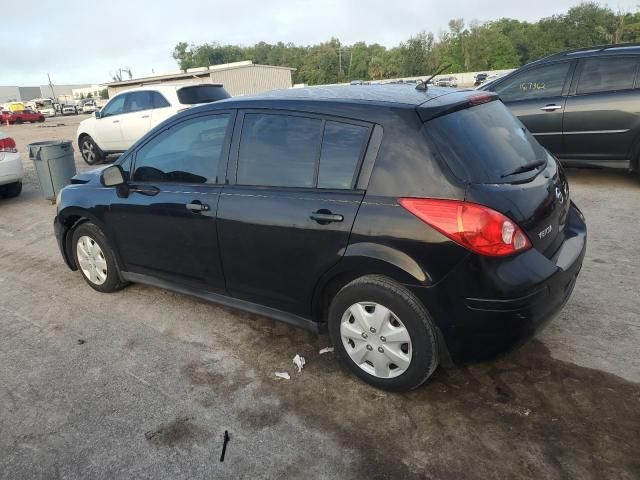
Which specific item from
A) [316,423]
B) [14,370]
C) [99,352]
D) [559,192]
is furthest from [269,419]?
[559,192]

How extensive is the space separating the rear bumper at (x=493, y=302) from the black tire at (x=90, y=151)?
1163 centimetres

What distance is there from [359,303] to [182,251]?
151 cm

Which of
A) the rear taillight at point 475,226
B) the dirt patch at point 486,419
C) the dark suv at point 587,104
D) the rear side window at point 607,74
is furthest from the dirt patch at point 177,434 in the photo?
the rear side window at point 607,74

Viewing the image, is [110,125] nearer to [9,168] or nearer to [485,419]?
[9,168]

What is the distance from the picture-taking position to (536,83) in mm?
7344

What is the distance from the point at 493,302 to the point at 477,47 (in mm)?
80137

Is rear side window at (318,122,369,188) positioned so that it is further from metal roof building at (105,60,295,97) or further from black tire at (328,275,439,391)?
metal roof building at (105,60,295,97)

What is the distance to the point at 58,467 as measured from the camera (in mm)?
2479

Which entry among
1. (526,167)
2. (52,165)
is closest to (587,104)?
(526,167)

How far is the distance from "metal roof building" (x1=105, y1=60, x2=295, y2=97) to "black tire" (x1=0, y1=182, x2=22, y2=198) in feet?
83.4

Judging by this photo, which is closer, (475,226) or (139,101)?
(475,226)

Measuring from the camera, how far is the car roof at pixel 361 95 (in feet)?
9.39

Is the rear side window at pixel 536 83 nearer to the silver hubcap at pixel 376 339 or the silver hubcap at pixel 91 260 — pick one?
the silver hubcap at pixel 376 339

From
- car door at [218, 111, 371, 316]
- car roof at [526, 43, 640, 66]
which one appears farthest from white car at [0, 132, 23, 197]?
car roof at [526, 43, 640, 66]
